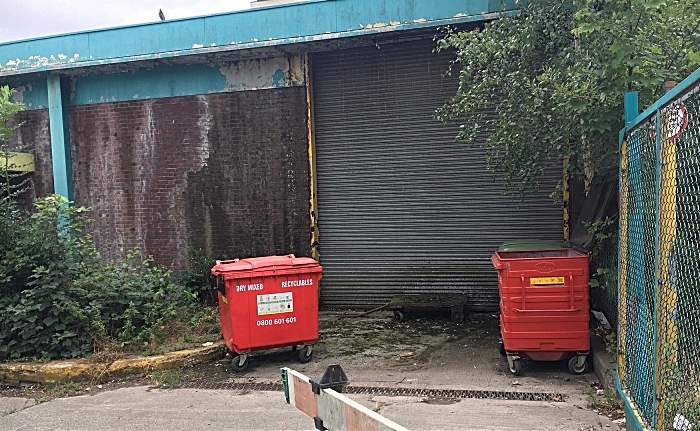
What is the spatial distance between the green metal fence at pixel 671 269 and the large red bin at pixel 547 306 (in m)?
2.13

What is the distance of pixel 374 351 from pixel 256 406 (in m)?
2.28

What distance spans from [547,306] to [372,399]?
2.04 meters

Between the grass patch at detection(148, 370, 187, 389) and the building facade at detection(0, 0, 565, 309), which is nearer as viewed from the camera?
the grass patch at detection(148, 370, 187, 389)

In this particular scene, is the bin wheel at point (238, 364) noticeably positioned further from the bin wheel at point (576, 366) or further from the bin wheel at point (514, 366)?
the bin wheel at point (576, 366)

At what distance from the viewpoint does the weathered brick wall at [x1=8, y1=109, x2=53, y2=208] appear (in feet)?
37.8

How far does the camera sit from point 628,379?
412 cm

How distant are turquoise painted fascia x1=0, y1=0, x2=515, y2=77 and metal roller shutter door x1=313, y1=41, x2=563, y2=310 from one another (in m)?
0.74

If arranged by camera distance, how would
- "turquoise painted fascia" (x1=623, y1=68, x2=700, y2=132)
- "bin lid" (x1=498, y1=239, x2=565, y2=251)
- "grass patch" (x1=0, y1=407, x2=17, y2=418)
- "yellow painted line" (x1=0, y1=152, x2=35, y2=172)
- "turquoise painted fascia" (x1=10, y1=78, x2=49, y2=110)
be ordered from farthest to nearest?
"turquoise painted fascia" (x1=10, y1=78, x2=49, y2=110) → "yellow painted line" (x1=0, y1=152, x2=35, y2=172) → "bin lid" (x1=498, y1=239, x2=565, y2=251) → "grass patch" (x1=0, y1=407, x2=17, y2=418) → "turquoise painted fascia" (x1=623, y1=68, x2=700, y2=132)

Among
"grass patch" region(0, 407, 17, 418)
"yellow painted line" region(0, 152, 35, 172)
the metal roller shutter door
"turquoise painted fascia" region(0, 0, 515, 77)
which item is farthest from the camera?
"yellow painted line" region(0, 152, 35, 172)

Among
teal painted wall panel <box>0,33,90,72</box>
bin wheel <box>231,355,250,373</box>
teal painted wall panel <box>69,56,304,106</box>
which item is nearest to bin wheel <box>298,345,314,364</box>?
bin wheel <box>231,355,250,373</box>


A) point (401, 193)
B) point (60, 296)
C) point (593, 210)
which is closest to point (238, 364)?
point (60, 296)

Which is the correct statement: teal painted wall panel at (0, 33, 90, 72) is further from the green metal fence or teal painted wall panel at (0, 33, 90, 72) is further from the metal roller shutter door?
the green metal fence

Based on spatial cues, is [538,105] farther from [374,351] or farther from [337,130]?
[337,130]

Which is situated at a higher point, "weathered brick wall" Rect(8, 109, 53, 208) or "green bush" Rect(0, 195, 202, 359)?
"weathered brick wall" Rect(8, 109, 53, 208)
